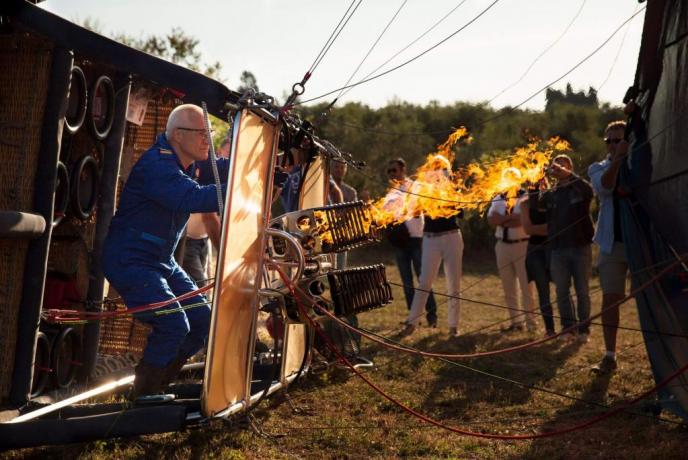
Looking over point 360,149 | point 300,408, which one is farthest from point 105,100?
point 360,149

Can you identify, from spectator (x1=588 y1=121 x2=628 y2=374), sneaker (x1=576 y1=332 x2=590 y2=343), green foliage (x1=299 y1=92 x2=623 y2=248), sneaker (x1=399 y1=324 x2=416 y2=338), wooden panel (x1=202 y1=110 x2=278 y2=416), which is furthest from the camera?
green foliage (x1=299 y1=92 x2=623 y2=248)

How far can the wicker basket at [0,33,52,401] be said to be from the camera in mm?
5555

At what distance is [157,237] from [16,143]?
3.47ft

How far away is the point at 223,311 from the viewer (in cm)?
511

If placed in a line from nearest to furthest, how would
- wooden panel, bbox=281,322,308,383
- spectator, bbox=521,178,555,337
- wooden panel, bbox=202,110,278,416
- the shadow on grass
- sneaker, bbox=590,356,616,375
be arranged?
wooden panel, bbox=202,110,278,416, wooden panel, bbox=281,322,308,383, the shadow on grass, sneaker, bbox=590,356,616,375, spectator, bbox=521,178,555,337

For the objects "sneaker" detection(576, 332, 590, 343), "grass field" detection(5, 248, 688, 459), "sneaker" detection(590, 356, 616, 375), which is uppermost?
"sneaker" detection(576, 332, 590, 343)

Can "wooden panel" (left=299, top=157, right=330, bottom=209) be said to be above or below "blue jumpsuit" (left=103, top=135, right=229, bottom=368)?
above

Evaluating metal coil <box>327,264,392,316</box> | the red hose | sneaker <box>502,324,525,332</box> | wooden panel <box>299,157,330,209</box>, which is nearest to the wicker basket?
the red hose

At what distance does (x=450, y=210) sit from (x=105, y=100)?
4.83 meters

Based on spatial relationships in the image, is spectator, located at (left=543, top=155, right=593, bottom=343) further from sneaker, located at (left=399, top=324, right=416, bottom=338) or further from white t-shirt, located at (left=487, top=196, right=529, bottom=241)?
sneaker, located at (left=399, top=324, right=416, bottom=338)

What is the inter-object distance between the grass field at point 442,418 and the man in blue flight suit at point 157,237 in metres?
0.56

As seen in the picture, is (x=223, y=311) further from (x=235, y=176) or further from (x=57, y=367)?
(x=57, y=367)

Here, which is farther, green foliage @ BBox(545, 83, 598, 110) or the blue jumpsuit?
green foliage @ BBox(545, 83, 598, 110)

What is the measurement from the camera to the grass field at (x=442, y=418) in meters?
5.80
